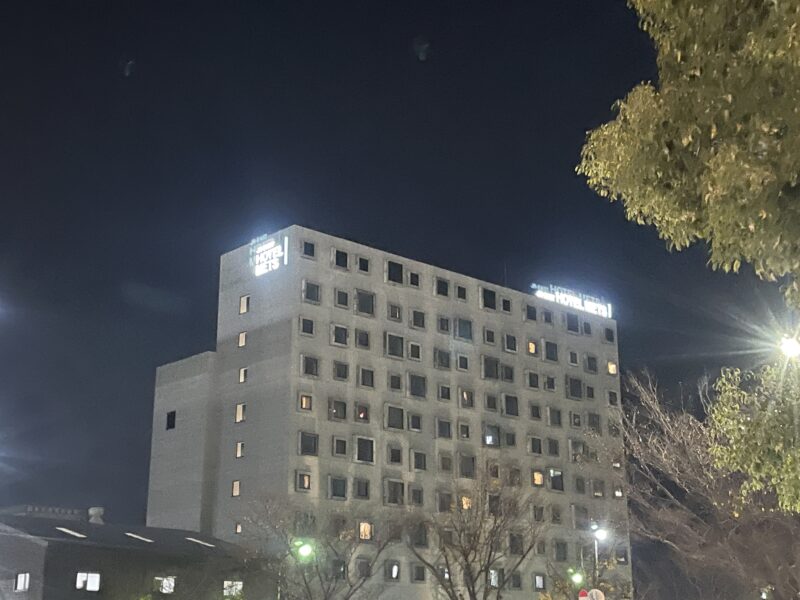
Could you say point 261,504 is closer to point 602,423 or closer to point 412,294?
point 412,294

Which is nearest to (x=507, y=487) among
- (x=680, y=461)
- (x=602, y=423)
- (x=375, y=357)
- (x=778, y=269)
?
(x=375, y=357)

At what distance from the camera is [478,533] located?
50562 millimetres

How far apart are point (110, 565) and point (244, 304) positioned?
24.3 meters

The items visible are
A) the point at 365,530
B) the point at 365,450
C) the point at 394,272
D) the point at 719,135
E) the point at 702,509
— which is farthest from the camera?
the point at 394,272

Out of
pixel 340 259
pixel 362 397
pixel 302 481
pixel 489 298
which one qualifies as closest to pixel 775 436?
pixel 302 481

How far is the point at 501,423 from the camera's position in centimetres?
7669

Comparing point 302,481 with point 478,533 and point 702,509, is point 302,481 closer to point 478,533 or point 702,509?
point 478,533

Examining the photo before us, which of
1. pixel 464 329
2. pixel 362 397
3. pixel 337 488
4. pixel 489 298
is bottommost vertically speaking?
pixel 337 488

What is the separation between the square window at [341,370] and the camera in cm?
6794

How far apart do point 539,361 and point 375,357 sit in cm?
1657

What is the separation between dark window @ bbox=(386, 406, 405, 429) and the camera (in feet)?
229

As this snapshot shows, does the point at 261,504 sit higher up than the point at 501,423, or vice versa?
the point at 501,423

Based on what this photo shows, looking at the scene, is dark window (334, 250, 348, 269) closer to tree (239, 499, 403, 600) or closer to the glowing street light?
tree (239, 499, 403, 600)

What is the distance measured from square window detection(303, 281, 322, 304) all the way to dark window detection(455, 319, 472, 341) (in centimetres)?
1230
